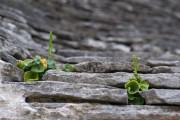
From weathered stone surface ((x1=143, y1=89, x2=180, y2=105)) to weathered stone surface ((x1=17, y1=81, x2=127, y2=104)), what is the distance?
0.10 meters

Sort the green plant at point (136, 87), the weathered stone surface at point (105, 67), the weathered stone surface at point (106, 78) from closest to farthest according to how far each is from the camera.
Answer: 1. the green plant at point (136, 87)
2. the weathered stone surface at point (106, 78)
3. the weathered stone surface at point (105, 67)

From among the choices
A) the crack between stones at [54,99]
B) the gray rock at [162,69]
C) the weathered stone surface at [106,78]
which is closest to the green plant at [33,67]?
the weathered stone surface at [106,78]

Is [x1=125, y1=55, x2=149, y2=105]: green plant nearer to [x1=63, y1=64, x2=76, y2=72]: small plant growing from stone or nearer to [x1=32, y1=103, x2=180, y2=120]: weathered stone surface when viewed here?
[x1=32, y1=103, x2=180, y2=120]: weathered stone surface

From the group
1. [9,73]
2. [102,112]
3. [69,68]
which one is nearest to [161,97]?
[102,112]

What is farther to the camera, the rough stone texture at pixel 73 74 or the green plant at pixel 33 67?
the green plant at pixel 33 67

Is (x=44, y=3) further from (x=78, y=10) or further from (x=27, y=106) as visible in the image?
(x=27, y=106)

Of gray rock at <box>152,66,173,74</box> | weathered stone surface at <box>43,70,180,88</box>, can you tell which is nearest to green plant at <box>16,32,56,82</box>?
weathered stone surface at <box>43,70,180,88</box>

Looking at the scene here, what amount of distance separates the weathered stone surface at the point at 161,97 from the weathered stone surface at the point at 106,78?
118mm

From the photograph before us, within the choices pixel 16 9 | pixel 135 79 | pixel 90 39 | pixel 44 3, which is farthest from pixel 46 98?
pixel 44 3

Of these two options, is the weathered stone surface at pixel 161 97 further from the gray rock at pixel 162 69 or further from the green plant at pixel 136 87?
the gray rock at pixel 162 69

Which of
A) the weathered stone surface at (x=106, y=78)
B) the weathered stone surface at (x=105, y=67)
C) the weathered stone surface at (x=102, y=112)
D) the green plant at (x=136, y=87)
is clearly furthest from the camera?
the weathered stone surface at (x=105, y=67)

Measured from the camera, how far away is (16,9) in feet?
9.91

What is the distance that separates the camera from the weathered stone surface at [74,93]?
1.62m

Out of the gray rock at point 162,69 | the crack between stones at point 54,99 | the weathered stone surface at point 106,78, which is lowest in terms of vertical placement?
the crack between stones at point 54,99
